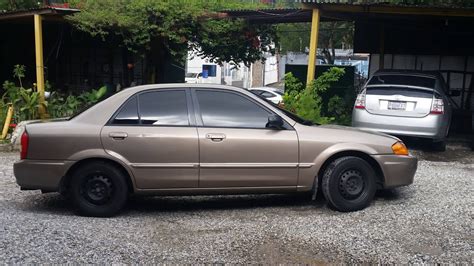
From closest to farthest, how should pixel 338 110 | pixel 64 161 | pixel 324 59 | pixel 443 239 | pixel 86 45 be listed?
pixel 443 239, pixel 64 161, pixel 338 110, pixel 86 45, pixel 324 59

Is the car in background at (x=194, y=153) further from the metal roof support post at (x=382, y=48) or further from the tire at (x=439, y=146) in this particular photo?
the metal roof support post at (x=382, y=48)

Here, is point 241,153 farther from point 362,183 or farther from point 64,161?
point 64,161

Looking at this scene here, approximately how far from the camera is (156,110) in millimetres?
5965

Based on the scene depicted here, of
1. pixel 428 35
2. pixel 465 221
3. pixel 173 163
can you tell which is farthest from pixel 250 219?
pixel 428 35

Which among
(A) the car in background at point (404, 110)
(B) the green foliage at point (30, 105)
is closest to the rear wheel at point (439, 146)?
→ (A) the car in background at point (404, 110)

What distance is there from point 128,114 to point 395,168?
3.15 meters

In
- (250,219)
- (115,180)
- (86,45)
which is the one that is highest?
(86,45)

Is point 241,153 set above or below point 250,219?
above

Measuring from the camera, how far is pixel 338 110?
13.4m

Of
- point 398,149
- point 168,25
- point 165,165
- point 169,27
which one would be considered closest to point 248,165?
point 165,165

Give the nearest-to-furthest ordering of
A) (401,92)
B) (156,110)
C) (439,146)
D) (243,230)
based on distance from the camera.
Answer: (243,230) → (156,110) → (401,92) → (439,146)

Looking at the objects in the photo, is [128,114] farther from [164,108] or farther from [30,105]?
[30,105]

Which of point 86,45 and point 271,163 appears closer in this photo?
point 271,163

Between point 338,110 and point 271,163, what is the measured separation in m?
7.81
